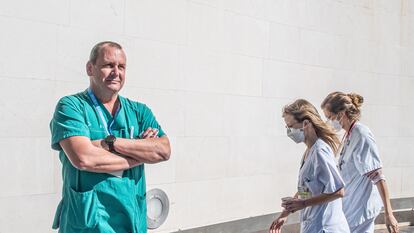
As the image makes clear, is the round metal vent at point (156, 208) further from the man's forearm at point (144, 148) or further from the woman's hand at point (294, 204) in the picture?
the man's forearm at point (144, 148)

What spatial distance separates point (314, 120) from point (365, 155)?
85 cm

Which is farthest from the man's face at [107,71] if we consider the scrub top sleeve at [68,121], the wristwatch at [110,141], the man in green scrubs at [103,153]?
the wristwatch at [110,141]

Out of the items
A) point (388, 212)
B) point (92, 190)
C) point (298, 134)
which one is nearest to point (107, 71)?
point (92, 190)

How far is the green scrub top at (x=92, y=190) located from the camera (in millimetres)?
2773

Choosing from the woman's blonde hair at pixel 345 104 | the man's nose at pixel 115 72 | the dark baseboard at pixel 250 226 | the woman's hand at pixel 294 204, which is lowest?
the dark baseboard at pixel 250 226

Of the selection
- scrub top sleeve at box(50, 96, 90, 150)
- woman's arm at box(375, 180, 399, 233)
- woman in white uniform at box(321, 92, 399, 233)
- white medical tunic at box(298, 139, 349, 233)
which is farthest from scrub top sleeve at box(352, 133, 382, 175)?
scrub top sleeve at box(50, 96, 90, 150)

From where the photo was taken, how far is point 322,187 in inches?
139

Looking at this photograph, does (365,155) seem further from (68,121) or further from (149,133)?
Answer: (68,121)

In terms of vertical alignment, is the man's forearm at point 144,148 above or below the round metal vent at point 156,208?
above

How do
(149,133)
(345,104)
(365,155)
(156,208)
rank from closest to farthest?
(149,133), (365,155), (345,104), (156,208)

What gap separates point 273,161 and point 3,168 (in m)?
3.30

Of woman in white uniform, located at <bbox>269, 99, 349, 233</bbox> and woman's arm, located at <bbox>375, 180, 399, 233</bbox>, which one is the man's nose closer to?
woman in white uniform, located at <bbox>269, 99, 349, 233</bbox>

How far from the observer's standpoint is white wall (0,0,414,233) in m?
4.17

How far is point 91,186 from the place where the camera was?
2.84m
